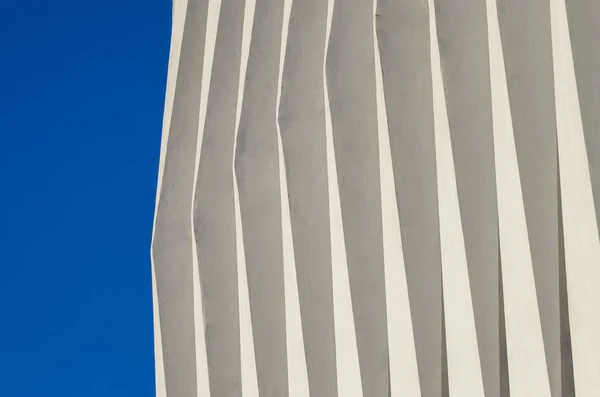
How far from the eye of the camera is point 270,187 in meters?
1.64

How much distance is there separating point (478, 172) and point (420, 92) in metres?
0.16

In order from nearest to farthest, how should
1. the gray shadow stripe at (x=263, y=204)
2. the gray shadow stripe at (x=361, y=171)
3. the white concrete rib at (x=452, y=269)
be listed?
the white concrete rib at (x=452, y=269), the gray shadow stripe at (x=361, y=171), the gray shadow stripe at (x=263, y=204)

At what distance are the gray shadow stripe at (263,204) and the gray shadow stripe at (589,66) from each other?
587 mm

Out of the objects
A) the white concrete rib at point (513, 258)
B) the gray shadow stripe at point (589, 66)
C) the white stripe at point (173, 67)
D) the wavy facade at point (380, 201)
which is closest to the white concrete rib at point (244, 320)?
the wavy facade at point (380, 201)

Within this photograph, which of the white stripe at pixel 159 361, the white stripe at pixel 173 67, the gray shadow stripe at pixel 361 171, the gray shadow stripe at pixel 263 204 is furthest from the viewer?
the white stripe at pixel 173 67

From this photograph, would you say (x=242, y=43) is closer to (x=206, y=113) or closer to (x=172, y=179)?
(x=206, y=113)

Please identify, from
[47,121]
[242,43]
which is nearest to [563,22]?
[242,43]

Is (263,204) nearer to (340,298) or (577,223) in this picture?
(340,298)

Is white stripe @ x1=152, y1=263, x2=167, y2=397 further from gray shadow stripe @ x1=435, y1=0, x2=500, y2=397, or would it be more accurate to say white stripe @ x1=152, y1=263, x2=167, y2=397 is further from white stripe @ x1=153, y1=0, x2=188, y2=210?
gray shadow stripe @ x1=435, y1=0, x2=500, y2=397

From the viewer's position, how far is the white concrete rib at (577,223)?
1.15 meters

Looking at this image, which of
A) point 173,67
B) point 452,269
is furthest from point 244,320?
point 173,67

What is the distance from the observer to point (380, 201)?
4.81 feet

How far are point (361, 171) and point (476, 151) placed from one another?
7.8 inches

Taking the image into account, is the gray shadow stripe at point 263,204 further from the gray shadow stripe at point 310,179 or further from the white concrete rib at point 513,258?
the white concrete rib at point 513,258
